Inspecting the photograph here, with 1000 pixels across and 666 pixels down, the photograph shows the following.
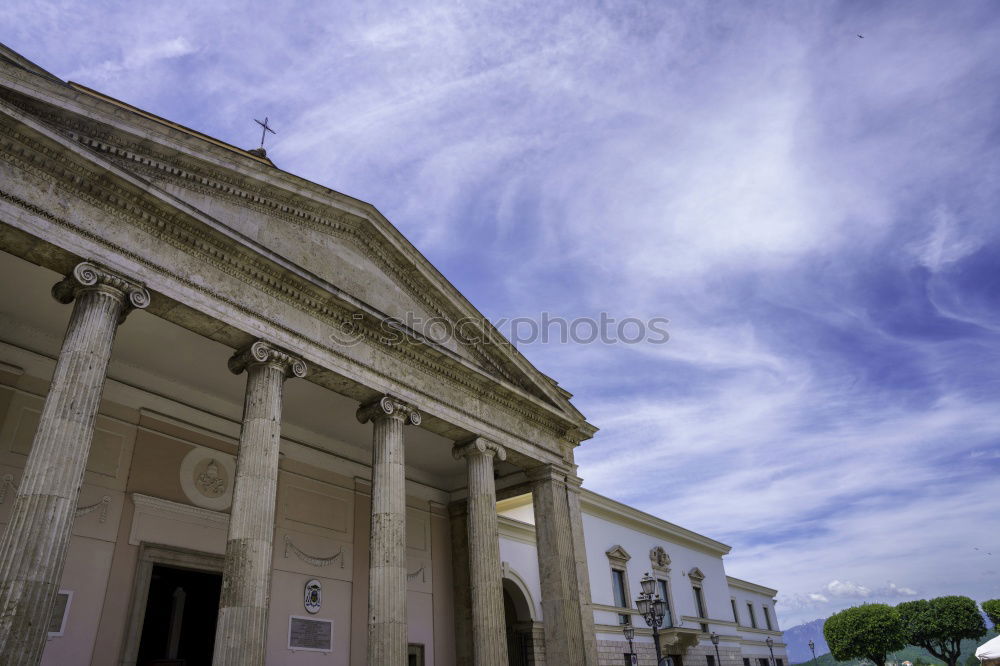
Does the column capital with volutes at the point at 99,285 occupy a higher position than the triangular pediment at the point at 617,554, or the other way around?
the column capital with volutes at the point at 99,285

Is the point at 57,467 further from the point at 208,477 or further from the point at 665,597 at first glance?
the point at 665,597

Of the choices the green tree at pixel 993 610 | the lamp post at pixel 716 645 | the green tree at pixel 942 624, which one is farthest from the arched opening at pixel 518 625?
the green tree at pixel 942 624

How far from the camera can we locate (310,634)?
39.9 ft

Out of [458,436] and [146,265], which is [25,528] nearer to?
[146,265]

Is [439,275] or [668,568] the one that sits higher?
[439,275]

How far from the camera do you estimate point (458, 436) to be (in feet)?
38.6

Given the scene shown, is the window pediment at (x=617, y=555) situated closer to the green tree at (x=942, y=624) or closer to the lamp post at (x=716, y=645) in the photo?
the lamp post at (x=716, y=645)

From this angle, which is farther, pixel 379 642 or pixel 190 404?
pixel 190 404

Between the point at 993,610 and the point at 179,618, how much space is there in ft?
136

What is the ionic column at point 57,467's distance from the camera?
18.9ft

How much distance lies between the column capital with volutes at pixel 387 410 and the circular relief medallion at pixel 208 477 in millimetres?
3212

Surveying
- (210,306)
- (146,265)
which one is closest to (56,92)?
(146,265)

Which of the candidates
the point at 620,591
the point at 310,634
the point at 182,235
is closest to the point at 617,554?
the point at 620,591

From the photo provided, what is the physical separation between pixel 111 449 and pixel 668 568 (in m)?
19.5
